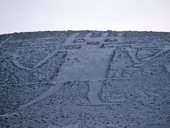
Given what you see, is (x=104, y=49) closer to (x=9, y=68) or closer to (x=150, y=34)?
(x=150, y=34)

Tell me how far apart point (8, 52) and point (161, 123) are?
1005cm

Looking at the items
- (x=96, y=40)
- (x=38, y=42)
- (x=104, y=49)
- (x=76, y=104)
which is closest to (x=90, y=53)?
(x=104, y=49)

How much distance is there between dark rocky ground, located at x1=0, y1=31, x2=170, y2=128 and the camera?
9.83 meters

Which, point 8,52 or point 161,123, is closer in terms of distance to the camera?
point 161,123

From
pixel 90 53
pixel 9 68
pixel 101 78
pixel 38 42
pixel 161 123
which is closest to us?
pixel 161 123

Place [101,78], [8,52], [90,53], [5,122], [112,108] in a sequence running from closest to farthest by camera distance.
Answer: [5,122] → [112,108] → [101,78] → [90,53] → [8,52]

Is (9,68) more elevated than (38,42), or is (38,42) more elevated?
(38,42)

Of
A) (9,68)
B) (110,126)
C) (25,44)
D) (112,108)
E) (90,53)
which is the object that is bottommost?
(110,126)

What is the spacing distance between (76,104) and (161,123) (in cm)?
299

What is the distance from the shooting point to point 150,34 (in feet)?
59.7

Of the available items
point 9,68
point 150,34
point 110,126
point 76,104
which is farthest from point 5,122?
point 150,34

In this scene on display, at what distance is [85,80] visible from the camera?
13070 mm

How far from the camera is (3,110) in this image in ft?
35.7

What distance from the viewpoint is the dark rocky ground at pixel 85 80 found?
983 centimetres
